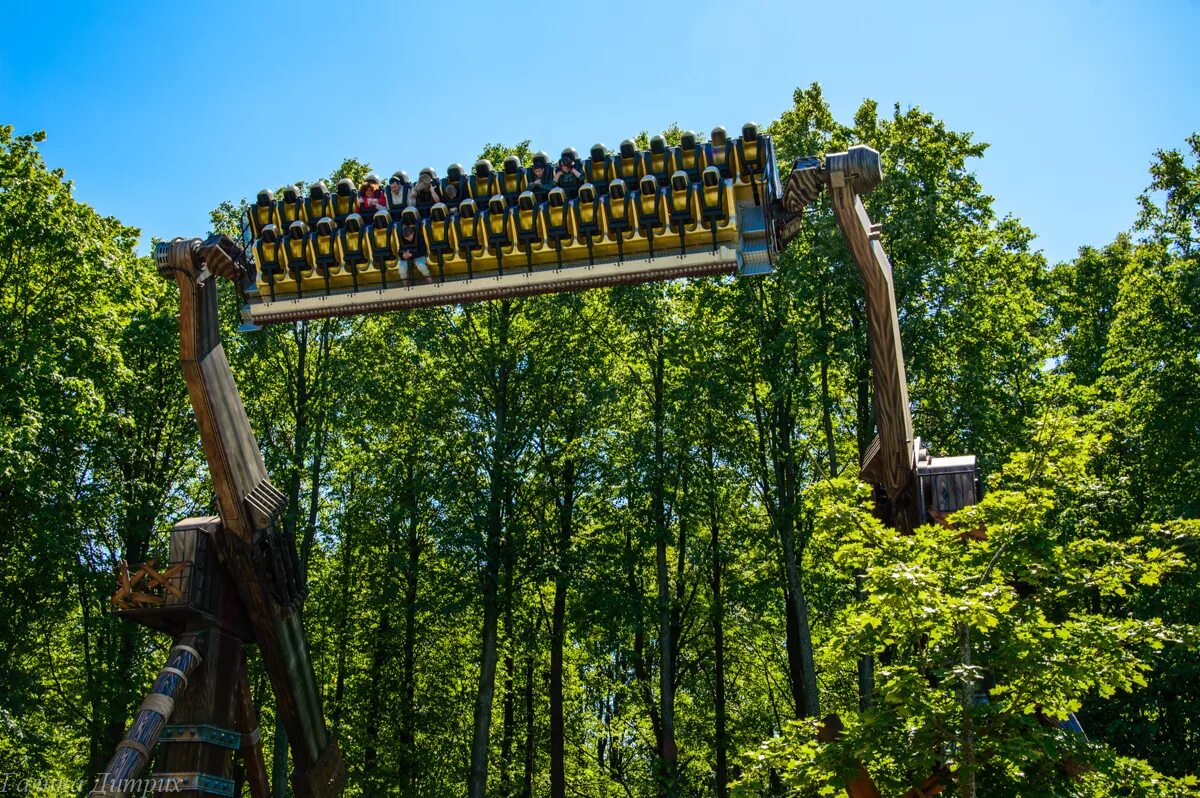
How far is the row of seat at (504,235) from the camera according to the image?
11180mm

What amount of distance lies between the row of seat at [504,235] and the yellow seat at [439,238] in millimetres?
10

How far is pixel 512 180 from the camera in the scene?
476 inches

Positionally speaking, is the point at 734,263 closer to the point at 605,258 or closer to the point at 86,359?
the point at 605,258

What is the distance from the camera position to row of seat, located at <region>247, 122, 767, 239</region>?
11.4 m

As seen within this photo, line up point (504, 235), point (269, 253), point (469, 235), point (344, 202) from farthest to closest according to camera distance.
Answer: point (344, 202) → point (269, 253) → point (469, 235) → point (504, 235)

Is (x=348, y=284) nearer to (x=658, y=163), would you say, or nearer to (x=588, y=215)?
(x=588, y=215)

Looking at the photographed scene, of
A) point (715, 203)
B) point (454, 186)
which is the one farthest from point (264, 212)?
point (715, 203)

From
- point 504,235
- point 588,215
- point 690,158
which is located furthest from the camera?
point 504,235

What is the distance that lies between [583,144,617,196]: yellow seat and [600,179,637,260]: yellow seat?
13.7 inches

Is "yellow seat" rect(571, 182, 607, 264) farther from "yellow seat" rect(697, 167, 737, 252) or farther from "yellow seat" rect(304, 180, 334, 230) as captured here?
"yellow seat" rect(304, 180, 334, 230)

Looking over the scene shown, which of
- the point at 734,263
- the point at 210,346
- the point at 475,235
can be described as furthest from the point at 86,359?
the point at 734,263

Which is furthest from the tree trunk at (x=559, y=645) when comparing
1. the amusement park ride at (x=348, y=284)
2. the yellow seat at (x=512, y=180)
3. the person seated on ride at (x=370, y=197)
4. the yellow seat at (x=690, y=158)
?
the yellow seat at (x=690, y=158)

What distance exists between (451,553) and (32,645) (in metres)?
8.04

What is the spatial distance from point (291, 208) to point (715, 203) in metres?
4.53
